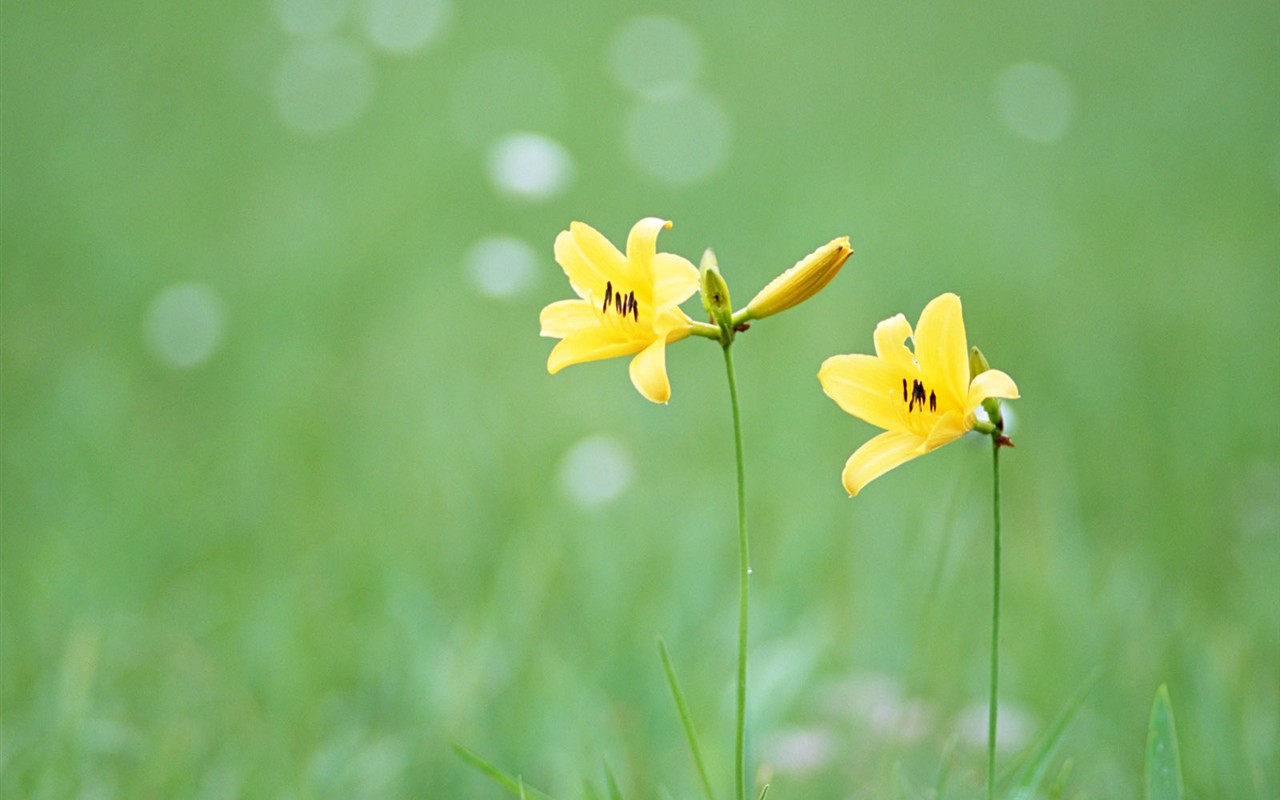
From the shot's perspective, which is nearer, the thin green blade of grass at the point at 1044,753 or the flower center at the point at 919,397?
the flower center at the point at 919,397

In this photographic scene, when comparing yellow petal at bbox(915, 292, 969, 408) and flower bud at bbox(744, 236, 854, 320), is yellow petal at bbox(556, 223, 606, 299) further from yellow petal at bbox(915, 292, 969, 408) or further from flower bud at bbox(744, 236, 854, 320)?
yellow petal at bbox(915, 292, 969, 408)

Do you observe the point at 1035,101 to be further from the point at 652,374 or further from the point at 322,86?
the point at 652,374

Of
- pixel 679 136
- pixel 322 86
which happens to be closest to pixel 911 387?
pixel 679 136

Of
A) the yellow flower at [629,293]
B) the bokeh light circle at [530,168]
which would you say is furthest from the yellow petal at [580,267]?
the bokeh light circle at [530,168]

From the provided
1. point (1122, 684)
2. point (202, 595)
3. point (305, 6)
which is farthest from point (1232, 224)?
point (305, 6)

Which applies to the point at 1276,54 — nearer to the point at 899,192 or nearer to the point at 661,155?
the point at 899,192

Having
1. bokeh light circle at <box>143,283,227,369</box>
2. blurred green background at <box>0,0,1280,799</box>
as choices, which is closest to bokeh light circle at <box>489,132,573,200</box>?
blurred green background at <box>0,0,1280,799</box>

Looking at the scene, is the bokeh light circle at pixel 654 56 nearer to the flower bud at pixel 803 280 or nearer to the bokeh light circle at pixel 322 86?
the bokeh light circle at pixel 322 86
